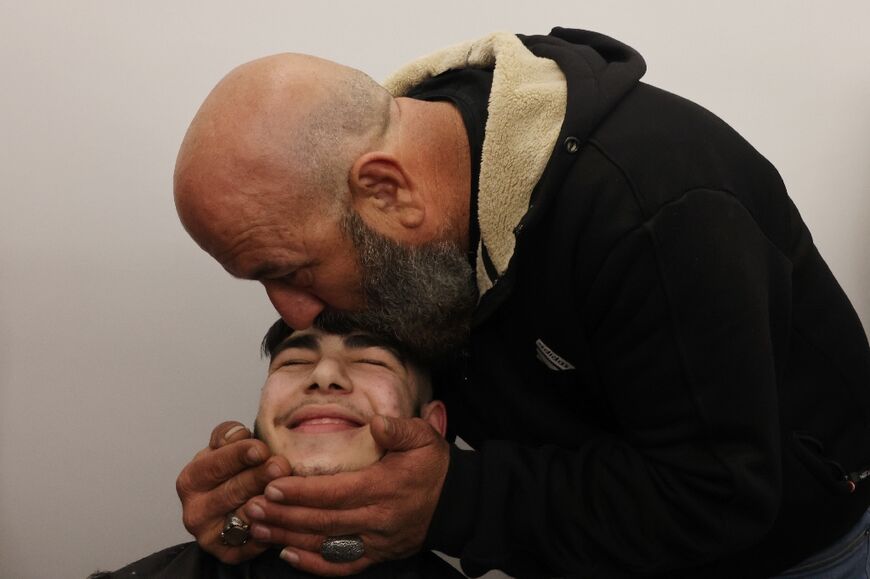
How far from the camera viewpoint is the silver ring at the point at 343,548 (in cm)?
120

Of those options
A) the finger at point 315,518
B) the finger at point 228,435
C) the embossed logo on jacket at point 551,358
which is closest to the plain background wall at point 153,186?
the finger at point 228,435

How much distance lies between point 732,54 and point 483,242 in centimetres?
116

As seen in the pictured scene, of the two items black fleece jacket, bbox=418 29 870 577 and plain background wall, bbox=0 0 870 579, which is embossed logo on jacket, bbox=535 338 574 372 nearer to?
black fleece jacket, bbox=418 29 870 577

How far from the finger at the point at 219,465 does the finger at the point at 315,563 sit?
0.15 metres

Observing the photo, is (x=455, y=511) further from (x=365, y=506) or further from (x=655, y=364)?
(x=655, y=364)

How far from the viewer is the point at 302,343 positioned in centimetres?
149

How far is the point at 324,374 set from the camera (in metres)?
1.40

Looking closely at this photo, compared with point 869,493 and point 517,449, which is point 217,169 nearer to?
point 517,449

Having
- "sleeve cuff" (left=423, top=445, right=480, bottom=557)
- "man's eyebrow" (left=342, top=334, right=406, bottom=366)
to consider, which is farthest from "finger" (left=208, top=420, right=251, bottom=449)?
"sleeve cuff" (left=423, top=445, right=480, bottom=557)

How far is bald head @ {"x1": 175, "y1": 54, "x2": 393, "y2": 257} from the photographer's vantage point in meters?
1.08

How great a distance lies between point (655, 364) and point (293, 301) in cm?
54

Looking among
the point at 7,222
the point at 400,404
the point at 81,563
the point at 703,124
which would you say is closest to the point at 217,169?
the point at 400,404

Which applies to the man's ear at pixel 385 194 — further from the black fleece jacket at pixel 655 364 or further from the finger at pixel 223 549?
the finger at pixel 223 549

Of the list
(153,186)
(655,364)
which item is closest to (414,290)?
(655,364)
